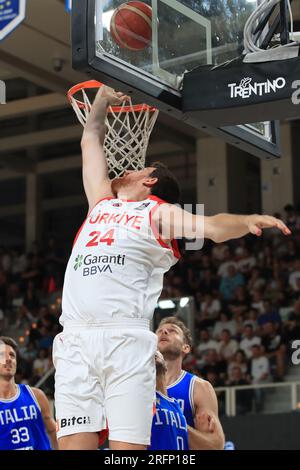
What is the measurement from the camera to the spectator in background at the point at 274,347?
521 inches

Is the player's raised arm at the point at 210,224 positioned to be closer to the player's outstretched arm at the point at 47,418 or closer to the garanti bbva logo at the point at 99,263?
the garanti bbva logo at the point at 99,263

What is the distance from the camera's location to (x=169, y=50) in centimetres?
532

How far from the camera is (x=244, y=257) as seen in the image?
16547mm

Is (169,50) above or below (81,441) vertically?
above

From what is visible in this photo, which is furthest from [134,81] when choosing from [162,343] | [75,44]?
[162,343]

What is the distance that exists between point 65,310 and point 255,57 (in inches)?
68.7

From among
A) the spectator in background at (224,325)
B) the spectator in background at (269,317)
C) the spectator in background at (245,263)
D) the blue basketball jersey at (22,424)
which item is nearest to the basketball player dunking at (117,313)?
the blue basketball jersey at (22,424)

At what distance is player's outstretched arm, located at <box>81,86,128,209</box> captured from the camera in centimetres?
503

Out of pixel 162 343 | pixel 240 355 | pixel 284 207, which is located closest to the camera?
pixel 162 343

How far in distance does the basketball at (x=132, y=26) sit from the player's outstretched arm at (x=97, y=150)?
1.12ft

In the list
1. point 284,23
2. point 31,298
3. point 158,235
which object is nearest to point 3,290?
point 31,298

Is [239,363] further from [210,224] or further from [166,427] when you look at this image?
[210,224]

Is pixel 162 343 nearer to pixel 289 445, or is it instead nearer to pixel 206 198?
pixel 289 445

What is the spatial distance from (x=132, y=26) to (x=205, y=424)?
2.44 m
